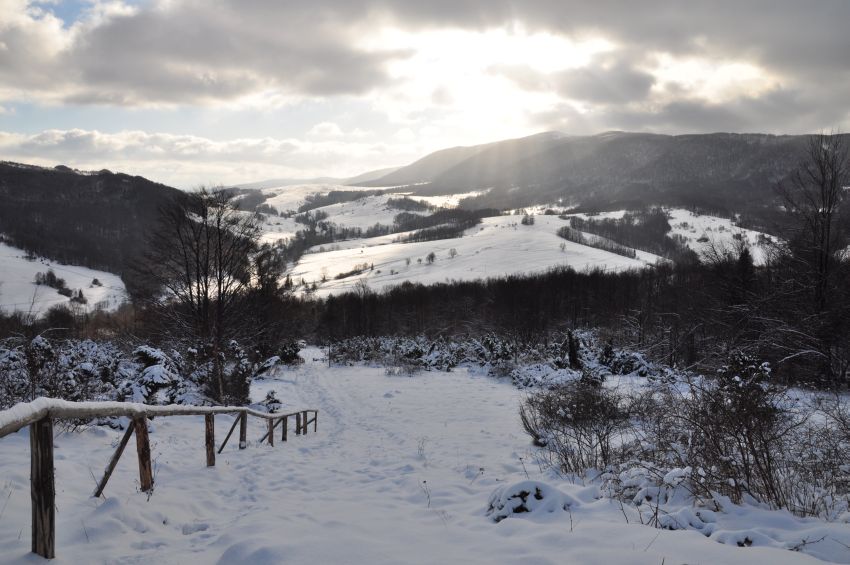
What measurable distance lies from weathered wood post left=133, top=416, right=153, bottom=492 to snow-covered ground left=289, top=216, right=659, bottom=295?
352ft

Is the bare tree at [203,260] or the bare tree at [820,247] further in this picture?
the bare tree at [820,247]

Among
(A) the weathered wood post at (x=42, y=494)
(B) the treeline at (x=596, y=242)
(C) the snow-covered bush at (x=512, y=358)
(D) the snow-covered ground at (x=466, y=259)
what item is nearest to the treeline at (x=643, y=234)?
(B) the treeline at (x=596, y=242)

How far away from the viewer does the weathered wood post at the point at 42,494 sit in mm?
2996

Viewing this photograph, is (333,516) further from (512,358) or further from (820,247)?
(512,358)

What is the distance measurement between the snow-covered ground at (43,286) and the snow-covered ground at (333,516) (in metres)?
122

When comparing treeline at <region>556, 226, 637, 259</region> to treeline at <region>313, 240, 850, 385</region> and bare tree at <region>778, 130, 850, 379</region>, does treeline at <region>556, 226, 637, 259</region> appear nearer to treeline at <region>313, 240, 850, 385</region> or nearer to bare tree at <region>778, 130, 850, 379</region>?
treeline at <region>313, 240, 850, 385</region>

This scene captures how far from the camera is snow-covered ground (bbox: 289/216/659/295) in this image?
119 m

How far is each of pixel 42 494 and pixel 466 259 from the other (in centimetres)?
13611

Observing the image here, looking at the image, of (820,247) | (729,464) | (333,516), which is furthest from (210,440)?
(820,247)

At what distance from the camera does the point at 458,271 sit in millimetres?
121812

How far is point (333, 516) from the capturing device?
16.0ft

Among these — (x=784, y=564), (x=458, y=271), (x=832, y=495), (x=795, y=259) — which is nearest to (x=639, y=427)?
(x=832, y=495)

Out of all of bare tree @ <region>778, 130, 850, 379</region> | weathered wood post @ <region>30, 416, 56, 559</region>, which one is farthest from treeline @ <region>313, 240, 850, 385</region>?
weathered wood post @ <region>30, 416, 56, 559</region>

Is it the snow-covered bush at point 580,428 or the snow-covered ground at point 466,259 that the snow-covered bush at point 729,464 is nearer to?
the snow-covered bush at point 580,428
